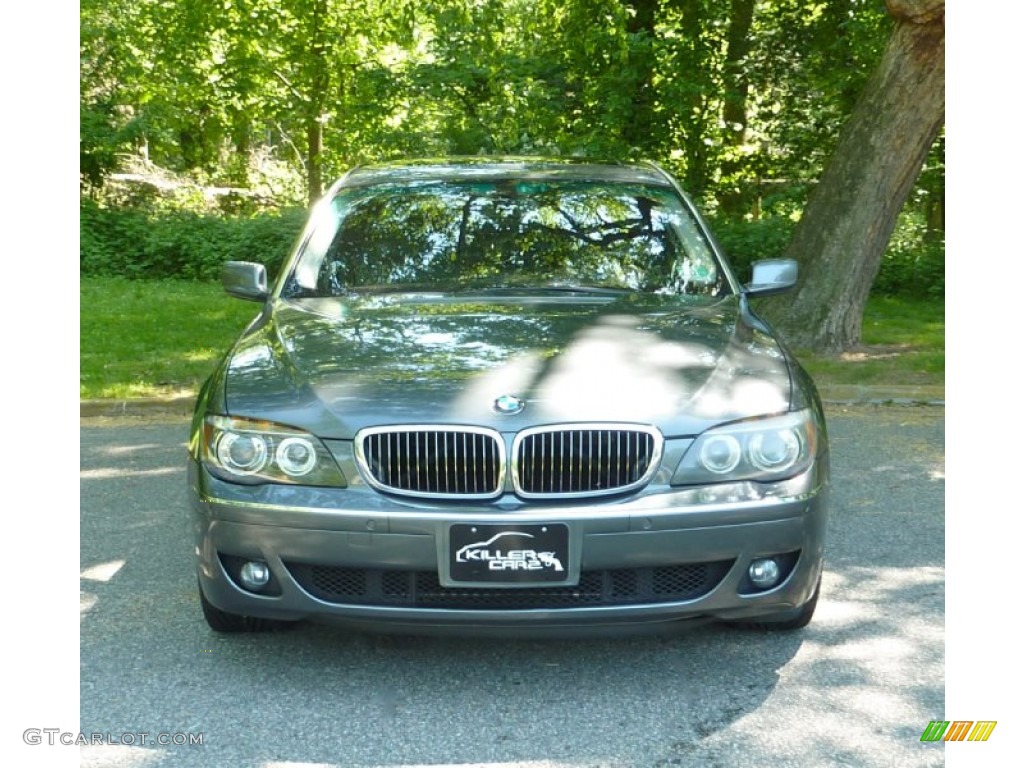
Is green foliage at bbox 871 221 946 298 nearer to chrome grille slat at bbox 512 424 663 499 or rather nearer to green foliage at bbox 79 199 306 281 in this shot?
green foliage at bbox 79 199 306 281

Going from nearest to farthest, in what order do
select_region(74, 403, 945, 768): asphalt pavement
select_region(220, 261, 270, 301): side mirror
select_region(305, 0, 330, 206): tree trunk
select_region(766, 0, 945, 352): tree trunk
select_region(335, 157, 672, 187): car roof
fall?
select_region(74, 403, 945, 768): asphalt pavement < select_region(220, 261, 270, 301): side mirror < select_region(335, 157, 672, 187): car roof < select_region(766, 0, 945, 352): tree trunk < select_region(305, 0, 330, 206): tree trunk

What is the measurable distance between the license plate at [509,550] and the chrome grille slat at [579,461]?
12cm

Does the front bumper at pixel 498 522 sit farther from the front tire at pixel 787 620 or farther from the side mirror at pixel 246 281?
the side mirror at pixel 246 281

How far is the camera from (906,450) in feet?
23.7

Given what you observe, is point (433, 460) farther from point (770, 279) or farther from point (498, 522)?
point (770, 279)

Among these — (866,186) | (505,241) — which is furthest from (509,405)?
(866,186)

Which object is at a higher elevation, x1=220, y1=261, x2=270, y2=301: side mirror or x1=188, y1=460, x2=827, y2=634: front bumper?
x1=220, y1=261, x2=270, y2=301: side mirror

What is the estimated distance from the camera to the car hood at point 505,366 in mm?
3598

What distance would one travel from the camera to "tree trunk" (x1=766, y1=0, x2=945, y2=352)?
952 cm

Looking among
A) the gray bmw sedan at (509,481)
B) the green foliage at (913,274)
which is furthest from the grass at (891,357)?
the gray bmw sedan at (509,481)

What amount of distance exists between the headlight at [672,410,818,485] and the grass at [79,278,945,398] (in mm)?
5362

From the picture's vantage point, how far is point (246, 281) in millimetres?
5055
